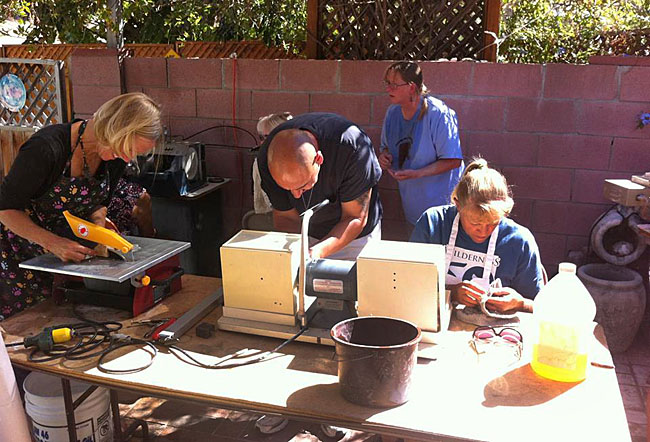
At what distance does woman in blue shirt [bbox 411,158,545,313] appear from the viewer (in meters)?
1.93

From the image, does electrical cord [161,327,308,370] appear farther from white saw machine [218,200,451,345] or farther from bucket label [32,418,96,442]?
bucket label [32,418,96,442]

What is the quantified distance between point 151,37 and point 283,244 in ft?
15.6

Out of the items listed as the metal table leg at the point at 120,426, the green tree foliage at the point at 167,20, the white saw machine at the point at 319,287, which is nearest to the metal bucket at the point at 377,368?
the white saw machine at the point at 319,287

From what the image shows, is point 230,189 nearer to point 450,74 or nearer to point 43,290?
point 450,74

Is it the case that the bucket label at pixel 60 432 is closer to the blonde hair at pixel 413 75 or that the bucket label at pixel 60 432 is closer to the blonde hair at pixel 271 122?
the blonde hair at pixel 271 122

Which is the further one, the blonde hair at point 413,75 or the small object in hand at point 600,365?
the blonde hair at point 413,75

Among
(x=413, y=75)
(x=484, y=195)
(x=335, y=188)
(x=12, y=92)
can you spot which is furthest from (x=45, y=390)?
(x=12, y=92)

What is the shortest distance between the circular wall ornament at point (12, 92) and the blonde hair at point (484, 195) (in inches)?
163

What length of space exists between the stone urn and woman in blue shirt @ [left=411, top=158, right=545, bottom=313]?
139 centimetres

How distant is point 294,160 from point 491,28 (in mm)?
2269

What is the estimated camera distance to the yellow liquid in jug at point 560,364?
4.88 feet

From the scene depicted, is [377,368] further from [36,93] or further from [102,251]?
[36,93]

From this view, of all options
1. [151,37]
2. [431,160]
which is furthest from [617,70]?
[151,37]

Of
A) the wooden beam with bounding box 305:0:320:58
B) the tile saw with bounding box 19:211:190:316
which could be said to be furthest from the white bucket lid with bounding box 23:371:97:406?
the wooden beam with bounding box 305:0:320:58
